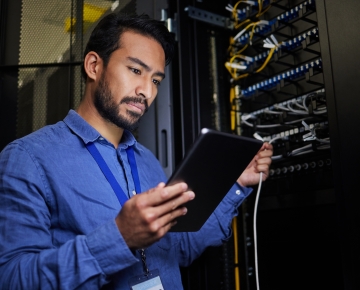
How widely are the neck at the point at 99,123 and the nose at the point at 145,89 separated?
137mm

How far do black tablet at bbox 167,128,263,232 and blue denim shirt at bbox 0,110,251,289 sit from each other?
18 centimetres

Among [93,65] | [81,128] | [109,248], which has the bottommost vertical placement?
[109,248]

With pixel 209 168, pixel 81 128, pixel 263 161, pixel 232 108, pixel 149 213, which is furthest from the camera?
pixel 232 108

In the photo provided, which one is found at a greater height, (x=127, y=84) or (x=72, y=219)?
(x=127, y=84)

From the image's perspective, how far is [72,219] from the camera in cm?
98

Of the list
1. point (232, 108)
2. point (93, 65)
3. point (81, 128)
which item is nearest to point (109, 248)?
point (81, 128)

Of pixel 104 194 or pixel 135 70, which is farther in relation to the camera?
pixel 135 70

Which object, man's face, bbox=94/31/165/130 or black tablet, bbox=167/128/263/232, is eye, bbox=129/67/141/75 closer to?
man's face, bbox=94/31/165/130

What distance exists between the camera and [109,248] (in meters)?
0.79

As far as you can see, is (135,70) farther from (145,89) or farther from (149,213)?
(149,213)

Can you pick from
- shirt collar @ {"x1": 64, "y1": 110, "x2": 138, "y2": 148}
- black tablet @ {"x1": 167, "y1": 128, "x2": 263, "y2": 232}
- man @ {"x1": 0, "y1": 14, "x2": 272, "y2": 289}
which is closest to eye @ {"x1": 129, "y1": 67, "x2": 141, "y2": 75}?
man @ {"x1": 0, "y1": 14, "x2": 272, "y2": 289}

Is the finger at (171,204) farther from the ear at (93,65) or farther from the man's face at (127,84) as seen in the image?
the ear at (93,65)

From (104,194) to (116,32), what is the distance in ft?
1.91

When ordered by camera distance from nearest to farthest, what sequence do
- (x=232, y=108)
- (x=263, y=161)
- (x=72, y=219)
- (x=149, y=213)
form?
(x=149, y=213)
(x=72, y=219)
(x=263, y=161)
(x=232, y=108)
